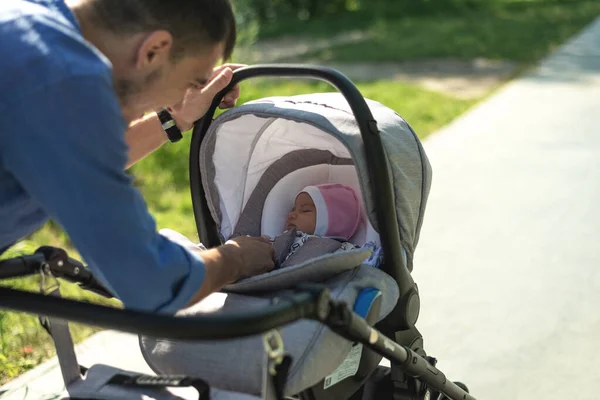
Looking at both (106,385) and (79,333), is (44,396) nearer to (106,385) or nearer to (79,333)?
(79,333)

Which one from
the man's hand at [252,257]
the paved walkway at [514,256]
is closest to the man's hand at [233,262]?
the man's hand at [252,257]

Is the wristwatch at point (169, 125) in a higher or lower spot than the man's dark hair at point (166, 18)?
lower

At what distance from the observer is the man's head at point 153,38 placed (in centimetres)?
173

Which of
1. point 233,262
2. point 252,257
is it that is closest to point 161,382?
point 233,262

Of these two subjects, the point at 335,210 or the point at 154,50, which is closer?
the point at 154,50

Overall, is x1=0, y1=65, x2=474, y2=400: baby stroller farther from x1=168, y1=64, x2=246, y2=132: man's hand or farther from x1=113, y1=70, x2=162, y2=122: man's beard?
x1=113, y1=70, x2=162, y2=122: man's beard

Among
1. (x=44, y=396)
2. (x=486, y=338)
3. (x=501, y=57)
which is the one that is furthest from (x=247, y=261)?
(x=501, y=57)

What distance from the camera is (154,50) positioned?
1.75 meters

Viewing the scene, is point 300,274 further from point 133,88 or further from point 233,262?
point 133,88

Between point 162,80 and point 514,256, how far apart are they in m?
3.07

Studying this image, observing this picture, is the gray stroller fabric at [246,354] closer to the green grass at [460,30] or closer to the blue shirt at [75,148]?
the blue shirt at [75,148]

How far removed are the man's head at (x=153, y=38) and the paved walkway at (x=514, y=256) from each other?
1.78 meters

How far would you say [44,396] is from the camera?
3.13 metres

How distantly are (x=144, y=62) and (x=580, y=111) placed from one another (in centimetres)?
627
